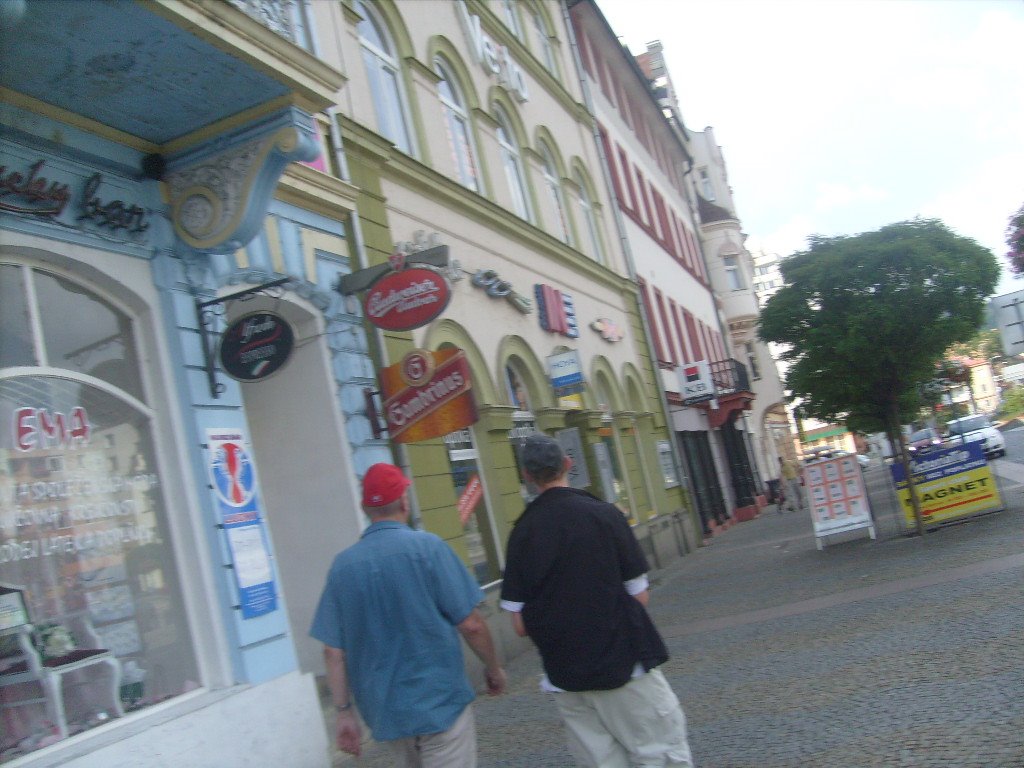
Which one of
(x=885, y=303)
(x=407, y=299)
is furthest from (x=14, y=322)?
(x=885, y=303)

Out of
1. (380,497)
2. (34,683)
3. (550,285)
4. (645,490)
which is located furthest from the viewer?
(645,490)

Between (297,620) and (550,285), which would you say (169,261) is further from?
(550,285)

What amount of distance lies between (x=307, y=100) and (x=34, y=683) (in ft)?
12.9

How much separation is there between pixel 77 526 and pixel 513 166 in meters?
11.8

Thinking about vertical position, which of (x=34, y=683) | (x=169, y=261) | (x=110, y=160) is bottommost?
(x=34, y=683)

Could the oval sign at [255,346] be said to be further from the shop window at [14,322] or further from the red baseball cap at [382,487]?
the red baseball cap at [382,487]

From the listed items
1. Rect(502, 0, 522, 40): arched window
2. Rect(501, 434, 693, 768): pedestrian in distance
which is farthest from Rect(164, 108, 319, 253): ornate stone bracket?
Rect(502, 0, 522, 40): arched window

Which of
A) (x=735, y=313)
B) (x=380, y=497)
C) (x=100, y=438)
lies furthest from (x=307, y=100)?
(x=735, y=313)

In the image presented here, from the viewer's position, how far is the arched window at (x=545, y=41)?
20906mm

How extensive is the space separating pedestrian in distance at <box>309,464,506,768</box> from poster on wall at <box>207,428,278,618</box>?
3.16m

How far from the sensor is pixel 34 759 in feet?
18.0

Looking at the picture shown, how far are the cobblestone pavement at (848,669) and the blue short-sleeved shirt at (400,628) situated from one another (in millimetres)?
2158

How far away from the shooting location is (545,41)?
21.3 meters

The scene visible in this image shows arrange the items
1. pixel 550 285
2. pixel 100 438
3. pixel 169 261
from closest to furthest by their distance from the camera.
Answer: pixel 100 438
pixel 169 261
pixel 550 285
